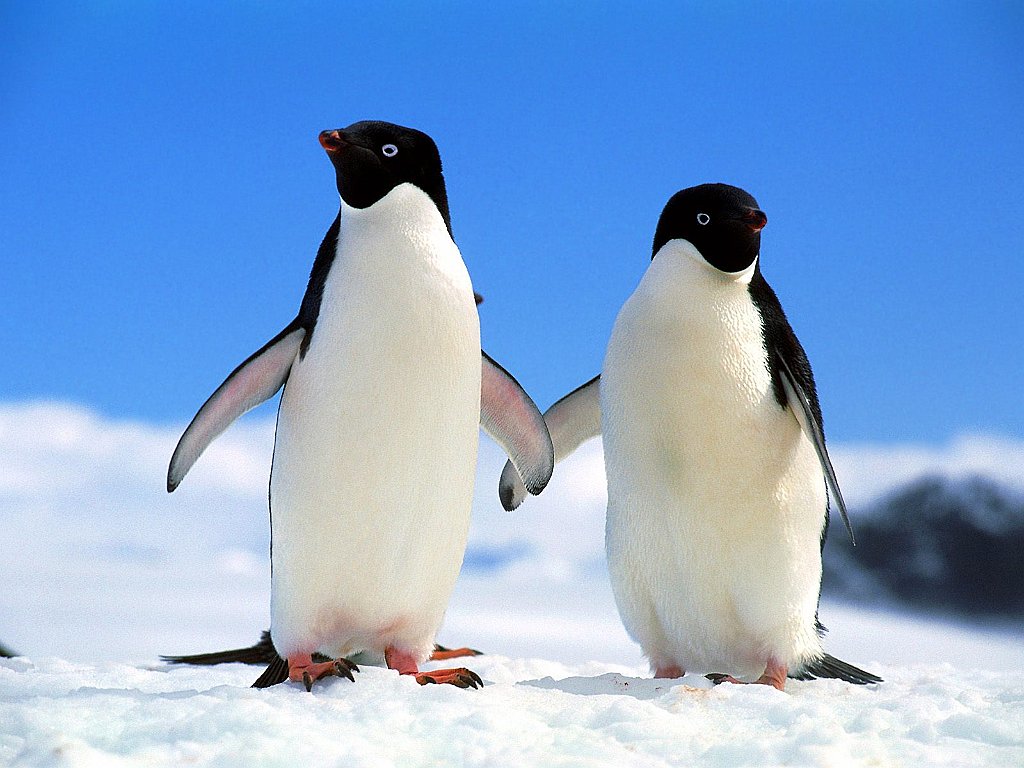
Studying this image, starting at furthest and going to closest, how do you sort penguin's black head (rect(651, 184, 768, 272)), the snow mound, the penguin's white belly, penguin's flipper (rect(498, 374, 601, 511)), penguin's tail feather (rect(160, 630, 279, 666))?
penguin's tail feather (rect(160, 630, 279, 666)) → penguin's flipper (rect(498, 374, 601, 511)) → penguin's black head (rect(651, 184, 768, 272)) → the penguin's white belly → the snow mound

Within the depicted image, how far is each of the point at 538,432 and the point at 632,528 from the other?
0.32 metres

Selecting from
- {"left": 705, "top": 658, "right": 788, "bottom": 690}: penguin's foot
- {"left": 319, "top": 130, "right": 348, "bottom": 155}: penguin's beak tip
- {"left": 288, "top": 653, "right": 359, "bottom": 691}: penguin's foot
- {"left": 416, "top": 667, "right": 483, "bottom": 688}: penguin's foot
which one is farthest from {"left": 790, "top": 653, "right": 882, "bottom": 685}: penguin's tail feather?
{"left": 319, "top": 130, "right": 348, "bottom": 155}: penguin's beak tip

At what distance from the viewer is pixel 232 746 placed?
1.42 m

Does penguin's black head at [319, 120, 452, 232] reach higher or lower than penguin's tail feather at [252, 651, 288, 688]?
higher

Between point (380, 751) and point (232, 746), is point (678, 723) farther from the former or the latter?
point (232, 746)

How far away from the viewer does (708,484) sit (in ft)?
7.27

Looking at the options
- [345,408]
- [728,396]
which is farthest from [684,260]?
[345,408]

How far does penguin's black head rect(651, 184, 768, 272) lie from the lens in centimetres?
233

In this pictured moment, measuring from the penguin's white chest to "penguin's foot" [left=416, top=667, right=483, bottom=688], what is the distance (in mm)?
176

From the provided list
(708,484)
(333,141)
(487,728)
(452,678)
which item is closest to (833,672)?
(708,484)

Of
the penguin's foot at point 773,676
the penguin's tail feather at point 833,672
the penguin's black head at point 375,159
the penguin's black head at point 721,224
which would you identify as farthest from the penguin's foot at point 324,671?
the penguin's black head at point 721,224

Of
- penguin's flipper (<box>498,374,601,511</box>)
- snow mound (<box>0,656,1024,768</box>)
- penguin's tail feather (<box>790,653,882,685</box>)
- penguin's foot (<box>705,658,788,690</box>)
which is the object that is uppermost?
penguin's flipper (<box>498,374,601,511</box>)

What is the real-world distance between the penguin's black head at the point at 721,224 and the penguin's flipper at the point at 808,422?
0.25 meters

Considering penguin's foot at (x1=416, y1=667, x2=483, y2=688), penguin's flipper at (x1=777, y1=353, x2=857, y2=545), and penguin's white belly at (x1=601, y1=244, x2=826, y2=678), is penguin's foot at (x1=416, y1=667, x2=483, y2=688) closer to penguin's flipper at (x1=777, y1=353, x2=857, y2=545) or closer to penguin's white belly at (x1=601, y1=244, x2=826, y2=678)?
penguin's white belly at (x1=601, y1=244, x2=826, y2=678)
